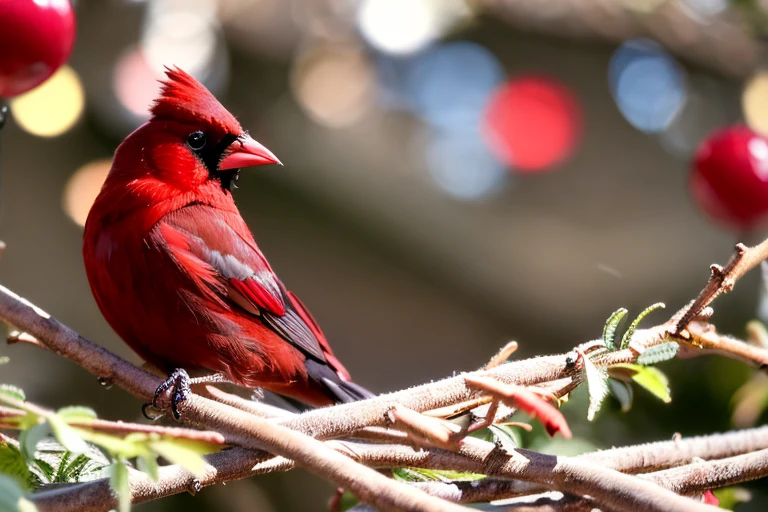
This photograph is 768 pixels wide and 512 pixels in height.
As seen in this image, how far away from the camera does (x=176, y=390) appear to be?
983 mm

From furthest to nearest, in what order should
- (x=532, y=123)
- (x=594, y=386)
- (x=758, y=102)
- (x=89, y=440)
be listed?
(x=532, y=123) < (x=758, y=102) < (x=594, y=386) < (x=89, y=440)

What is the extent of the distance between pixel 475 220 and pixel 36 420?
9.21 feet

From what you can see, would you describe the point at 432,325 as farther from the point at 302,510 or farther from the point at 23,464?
the point at 23,464

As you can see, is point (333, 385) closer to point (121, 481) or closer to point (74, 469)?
point (74, 469)

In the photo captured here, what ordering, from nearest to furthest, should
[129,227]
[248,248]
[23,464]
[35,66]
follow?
[23,464] < [35,66] < [129,227] < [248,248]

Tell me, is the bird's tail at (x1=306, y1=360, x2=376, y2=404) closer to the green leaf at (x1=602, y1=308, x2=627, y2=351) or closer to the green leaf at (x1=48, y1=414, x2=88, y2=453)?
the green leaf at (x1=602, y1=308, x2=627, y2=351)

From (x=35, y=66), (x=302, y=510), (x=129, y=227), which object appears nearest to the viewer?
(x=35, y=66)

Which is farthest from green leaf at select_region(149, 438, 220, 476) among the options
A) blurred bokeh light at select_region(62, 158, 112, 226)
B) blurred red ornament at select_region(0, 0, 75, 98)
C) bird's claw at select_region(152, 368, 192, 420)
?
blurred bokeh light at select_region(62, 158, 112, 226)

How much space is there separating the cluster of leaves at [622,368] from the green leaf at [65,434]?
0.46 m

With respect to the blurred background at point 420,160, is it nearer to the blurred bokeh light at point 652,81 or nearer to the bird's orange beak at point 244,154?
the blurred bokeh light at point 652,81

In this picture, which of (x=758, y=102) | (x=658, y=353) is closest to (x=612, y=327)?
(x=658, y=353)

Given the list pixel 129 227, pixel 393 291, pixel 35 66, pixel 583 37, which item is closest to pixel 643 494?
pixel 129 227

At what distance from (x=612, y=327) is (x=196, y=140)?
695 mm

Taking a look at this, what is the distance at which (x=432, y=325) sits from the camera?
340 centimetres
